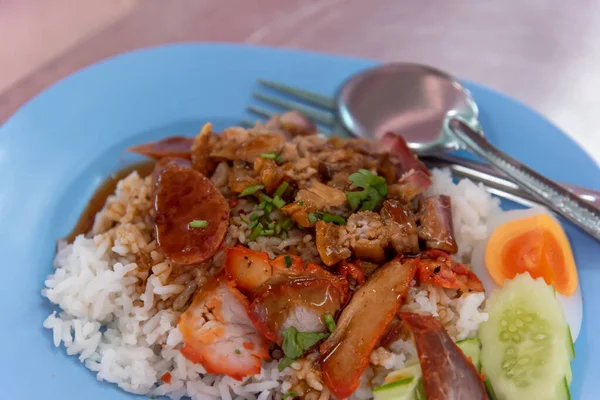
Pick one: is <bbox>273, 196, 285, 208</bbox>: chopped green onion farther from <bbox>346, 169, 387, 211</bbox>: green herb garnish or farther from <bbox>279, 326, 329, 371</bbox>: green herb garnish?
<bbox>279, 326, 329, 371</bbox>: green herb garnish

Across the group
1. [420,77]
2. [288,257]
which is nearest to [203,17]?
[420,77]

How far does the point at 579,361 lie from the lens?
2412 millimetres

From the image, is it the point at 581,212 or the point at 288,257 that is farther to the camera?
the point at 581,212

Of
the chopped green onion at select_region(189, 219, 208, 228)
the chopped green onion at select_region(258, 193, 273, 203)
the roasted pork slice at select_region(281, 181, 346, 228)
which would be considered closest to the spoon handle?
the roasted pork slice at select_region(281, 181, 346, 228)

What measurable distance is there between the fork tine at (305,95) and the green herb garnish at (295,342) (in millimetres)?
1820

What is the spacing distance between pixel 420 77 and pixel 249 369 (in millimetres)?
2421

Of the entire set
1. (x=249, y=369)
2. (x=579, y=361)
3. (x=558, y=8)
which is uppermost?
(x=558, y=8)

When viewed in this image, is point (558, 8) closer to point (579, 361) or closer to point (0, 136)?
point (579, 361)

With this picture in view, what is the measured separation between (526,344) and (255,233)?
139 cm

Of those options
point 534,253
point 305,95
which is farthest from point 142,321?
point 534,253

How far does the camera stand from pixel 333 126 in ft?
11.6

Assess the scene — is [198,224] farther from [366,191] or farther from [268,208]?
[366,191]

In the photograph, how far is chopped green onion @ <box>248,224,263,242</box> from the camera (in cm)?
257

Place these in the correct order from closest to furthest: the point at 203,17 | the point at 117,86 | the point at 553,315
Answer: the point at 553,315 → the point at 117,86 → the point at 203,17
